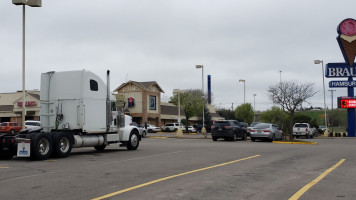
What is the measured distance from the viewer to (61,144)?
1596 cm

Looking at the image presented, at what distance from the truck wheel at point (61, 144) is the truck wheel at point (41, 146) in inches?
13.4

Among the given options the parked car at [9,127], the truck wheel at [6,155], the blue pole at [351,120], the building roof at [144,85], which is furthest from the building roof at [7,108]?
the truck wheel at [6,155]

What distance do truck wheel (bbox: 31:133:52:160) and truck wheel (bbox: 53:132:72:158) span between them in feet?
1.11

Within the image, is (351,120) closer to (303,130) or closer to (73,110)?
(303,130)

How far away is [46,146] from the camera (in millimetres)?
15180

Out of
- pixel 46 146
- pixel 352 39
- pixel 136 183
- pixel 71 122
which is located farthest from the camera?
pixel 352 39

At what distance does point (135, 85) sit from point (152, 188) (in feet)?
197

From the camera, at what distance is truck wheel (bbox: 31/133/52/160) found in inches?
569

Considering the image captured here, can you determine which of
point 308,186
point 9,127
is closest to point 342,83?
point 9,127

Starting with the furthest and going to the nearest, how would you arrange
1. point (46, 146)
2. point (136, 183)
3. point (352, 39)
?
point (352, 39)
point (46, 146)
point (136, 183)

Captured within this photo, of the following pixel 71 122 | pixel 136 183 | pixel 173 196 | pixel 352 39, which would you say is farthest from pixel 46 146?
pixel 352 39

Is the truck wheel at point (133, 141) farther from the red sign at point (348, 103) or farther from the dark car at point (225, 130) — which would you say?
the red sign at point (348, 103)

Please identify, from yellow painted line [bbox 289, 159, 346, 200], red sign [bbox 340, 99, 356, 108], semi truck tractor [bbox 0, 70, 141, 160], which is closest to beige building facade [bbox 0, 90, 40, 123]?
red sign [bbox 340, 99, 356, 108]

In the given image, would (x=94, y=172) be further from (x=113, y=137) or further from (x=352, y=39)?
(x=352, y=39)
